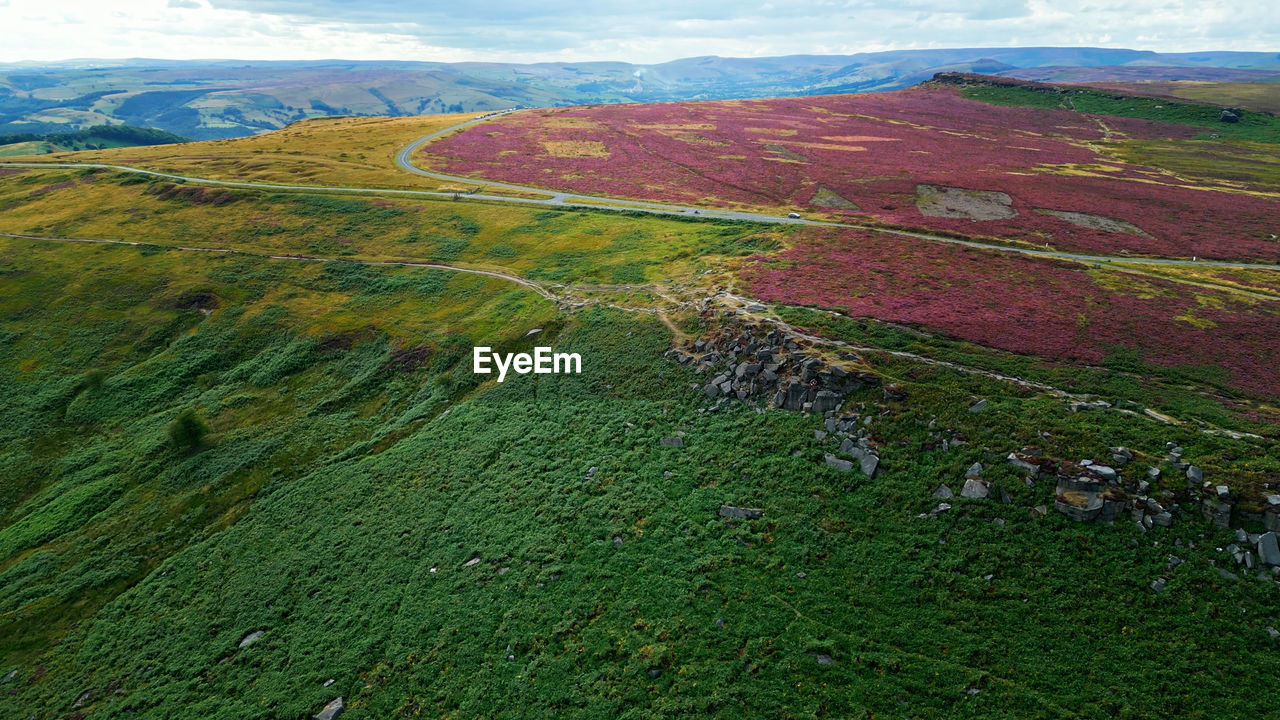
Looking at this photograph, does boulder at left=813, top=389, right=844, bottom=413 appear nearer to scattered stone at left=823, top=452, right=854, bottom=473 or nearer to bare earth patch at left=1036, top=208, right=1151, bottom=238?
scattered stone at left=823, top=452, right=854, bottom=473

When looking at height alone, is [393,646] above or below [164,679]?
above

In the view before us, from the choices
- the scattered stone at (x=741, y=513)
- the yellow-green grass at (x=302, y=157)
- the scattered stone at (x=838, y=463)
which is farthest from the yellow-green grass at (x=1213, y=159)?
the yellow-green grass at (x=302, y=157)

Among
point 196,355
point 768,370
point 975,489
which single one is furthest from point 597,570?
point 196,355

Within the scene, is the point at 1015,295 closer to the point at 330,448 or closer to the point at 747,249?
the point at 747,249

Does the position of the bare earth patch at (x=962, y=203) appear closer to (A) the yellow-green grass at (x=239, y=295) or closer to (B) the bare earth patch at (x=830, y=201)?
(B) the bare earth patch at (x=830, y=201)

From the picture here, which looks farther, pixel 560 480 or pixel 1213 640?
pixel 560 480

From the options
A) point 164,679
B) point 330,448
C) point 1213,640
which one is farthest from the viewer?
point 330,448

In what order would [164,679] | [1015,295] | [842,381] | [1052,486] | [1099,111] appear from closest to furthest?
[1052,486] < [164,679] < [842,381] < [1015,295] < [1099,111]

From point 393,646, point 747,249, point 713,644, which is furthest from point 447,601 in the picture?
point 747,249
